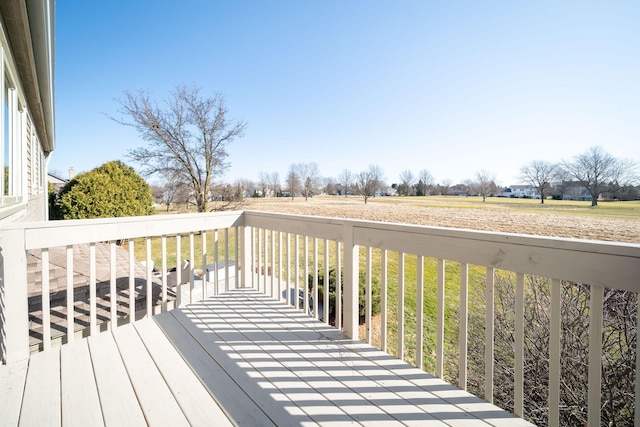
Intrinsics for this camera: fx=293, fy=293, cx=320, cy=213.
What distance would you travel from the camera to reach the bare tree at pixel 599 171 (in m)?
3.40

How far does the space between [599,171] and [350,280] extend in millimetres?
3642

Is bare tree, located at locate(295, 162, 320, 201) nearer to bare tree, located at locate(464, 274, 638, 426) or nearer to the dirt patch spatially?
the dirt patch

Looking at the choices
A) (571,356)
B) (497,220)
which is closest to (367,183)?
(497,220)

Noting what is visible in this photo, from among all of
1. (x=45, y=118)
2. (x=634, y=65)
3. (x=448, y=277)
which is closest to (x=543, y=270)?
(x=634, y=65)

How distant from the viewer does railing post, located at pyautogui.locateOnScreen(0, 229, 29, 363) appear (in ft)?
5.54

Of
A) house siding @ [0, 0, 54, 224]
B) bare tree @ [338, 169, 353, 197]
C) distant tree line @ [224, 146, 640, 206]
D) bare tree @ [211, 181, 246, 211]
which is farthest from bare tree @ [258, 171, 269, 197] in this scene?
house siding @ [0, 0, 54, 224]

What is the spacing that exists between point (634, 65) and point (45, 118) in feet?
29.9

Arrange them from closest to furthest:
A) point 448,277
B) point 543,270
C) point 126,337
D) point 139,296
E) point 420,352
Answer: point 543,270 < point 420,352 < point 126,337 < point 139,296 < point 448,277

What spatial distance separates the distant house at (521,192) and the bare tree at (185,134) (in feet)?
→ 32.1

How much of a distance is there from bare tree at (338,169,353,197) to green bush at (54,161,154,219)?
6.77m

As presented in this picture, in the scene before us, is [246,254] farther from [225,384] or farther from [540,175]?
[540,175]

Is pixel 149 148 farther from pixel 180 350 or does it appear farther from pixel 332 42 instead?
pixel 180 350

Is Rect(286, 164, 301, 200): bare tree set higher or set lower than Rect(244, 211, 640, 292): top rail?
higher

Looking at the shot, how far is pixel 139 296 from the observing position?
8.91ft
